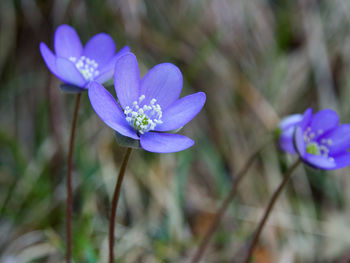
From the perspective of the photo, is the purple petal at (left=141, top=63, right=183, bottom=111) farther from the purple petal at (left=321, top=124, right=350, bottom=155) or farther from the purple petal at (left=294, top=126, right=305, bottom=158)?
the purple petal at (left=321, top=124, right=350, bottom=155)

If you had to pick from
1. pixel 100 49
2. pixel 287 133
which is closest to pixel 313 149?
pixel 287 133

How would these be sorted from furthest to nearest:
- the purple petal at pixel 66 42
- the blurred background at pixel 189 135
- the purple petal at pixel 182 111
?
the blurred background at pixel 189 135
the purple petal at pixel 66 42
the purple petal at pixel 182 111

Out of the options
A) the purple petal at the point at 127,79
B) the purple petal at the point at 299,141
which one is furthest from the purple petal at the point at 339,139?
the purple petal at the point at 127,79

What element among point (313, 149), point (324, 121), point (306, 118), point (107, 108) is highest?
point (107, 108)

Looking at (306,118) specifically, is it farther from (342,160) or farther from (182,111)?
(182,111)

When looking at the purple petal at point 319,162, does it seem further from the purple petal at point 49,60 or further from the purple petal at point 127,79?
the purple petal at point 49,60

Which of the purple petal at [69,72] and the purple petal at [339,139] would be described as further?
the purple petal at [339,139]

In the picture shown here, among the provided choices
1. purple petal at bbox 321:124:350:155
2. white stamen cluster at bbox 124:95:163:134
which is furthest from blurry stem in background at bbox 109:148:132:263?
purple petal at bbox 321:124:350:155
